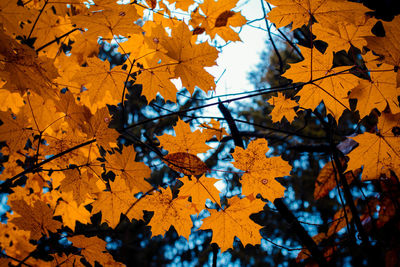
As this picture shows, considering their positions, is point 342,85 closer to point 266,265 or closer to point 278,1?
point 278,1

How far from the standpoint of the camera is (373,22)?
1.20 m

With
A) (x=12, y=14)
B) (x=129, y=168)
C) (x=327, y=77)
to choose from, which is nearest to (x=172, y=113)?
(x=129, y=168)

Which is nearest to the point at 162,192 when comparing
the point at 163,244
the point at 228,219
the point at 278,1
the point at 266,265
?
the point at 228,219

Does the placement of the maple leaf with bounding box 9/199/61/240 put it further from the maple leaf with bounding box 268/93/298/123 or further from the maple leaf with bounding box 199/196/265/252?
the maple leaf with bounding box 268/93/298/123

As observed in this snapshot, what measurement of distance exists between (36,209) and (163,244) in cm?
756

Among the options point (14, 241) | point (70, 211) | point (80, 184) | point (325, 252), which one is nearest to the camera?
point (80, 184)

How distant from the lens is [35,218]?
1.39 m

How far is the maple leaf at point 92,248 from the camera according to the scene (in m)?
1.39

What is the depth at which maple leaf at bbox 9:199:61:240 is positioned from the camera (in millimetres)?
1361

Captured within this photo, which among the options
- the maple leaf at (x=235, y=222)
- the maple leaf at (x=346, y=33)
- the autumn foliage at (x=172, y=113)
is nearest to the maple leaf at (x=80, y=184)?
the autumn foliage at (x=172, y=113)

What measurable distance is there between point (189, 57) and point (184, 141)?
17.2 inches

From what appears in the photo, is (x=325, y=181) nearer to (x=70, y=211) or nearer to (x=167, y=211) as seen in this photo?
(x=167, y=211)

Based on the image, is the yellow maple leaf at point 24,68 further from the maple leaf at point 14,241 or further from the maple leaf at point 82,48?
the maple leaf at point 14,241

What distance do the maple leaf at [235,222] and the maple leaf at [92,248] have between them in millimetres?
606
